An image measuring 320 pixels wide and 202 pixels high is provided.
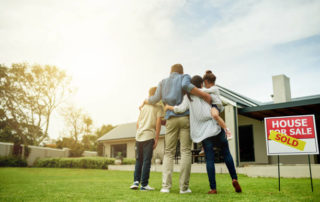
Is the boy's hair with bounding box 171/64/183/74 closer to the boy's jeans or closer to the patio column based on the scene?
the boy's jeans

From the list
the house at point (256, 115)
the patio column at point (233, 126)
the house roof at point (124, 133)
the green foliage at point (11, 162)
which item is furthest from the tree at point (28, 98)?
the patio column at point (233, 126)

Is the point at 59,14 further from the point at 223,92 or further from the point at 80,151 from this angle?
the point at 80,151

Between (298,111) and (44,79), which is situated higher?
(44,79)

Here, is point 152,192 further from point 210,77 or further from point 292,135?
point 292,135

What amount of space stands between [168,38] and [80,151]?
2139cm

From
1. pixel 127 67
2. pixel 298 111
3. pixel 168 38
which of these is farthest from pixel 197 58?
pixel 298 111

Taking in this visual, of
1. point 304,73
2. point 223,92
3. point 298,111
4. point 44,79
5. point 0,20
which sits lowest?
point 298,111

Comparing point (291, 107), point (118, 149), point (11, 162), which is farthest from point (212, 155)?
point (11, 162)

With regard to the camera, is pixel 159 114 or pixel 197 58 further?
pixel 197 58

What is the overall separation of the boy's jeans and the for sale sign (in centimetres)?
165

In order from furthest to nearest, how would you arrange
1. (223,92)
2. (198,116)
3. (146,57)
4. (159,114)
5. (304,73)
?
(304,73) < (146,57) < (223,92) < (159,114) < (198,116)

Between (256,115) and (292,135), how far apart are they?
8213mm

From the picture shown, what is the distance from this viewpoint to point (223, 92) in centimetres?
1047

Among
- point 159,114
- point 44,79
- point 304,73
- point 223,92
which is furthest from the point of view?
point 44,79
